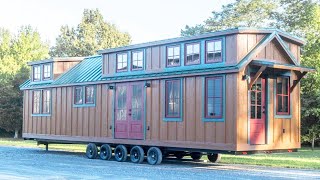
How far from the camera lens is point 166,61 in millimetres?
21891

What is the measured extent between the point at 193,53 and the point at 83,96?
7.46 m

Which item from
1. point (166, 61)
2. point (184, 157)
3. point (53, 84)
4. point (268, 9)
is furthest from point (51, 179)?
point (268, 9)

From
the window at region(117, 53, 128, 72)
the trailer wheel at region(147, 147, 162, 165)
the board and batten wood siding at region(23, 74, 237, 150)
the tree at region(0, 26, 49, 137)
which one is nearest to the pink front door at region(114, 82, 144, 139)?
the board and batten wood siding at region(23, 74, 237, 150)

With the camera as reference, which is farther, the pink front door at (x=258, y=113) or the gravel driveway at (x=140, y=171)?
the pink front door at (x=258, y=113)

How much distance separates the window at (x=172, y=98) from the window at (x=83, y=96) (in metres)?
5.28

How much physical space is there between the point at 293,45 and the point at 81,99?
34.5 ft

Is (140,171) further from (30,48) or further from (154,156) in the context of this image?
(30,48)

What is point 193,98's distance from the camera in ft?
65.8

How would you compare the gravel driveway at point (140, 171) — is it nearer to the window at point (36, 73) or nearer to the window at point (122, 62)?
the window at point (122, 62)

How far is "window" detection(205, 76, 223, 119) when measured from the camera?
1902 centimetres

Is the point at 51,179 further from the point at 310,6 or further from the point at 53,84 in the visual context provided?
the point at 310,6

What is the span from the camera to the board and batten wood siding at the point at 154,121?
18.7 metres

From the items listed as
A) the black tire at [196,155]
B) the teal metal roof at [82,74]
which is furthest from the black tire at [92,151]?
the black tire at [196,155]

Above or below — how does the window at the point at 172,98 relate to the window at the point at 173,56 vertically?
below
